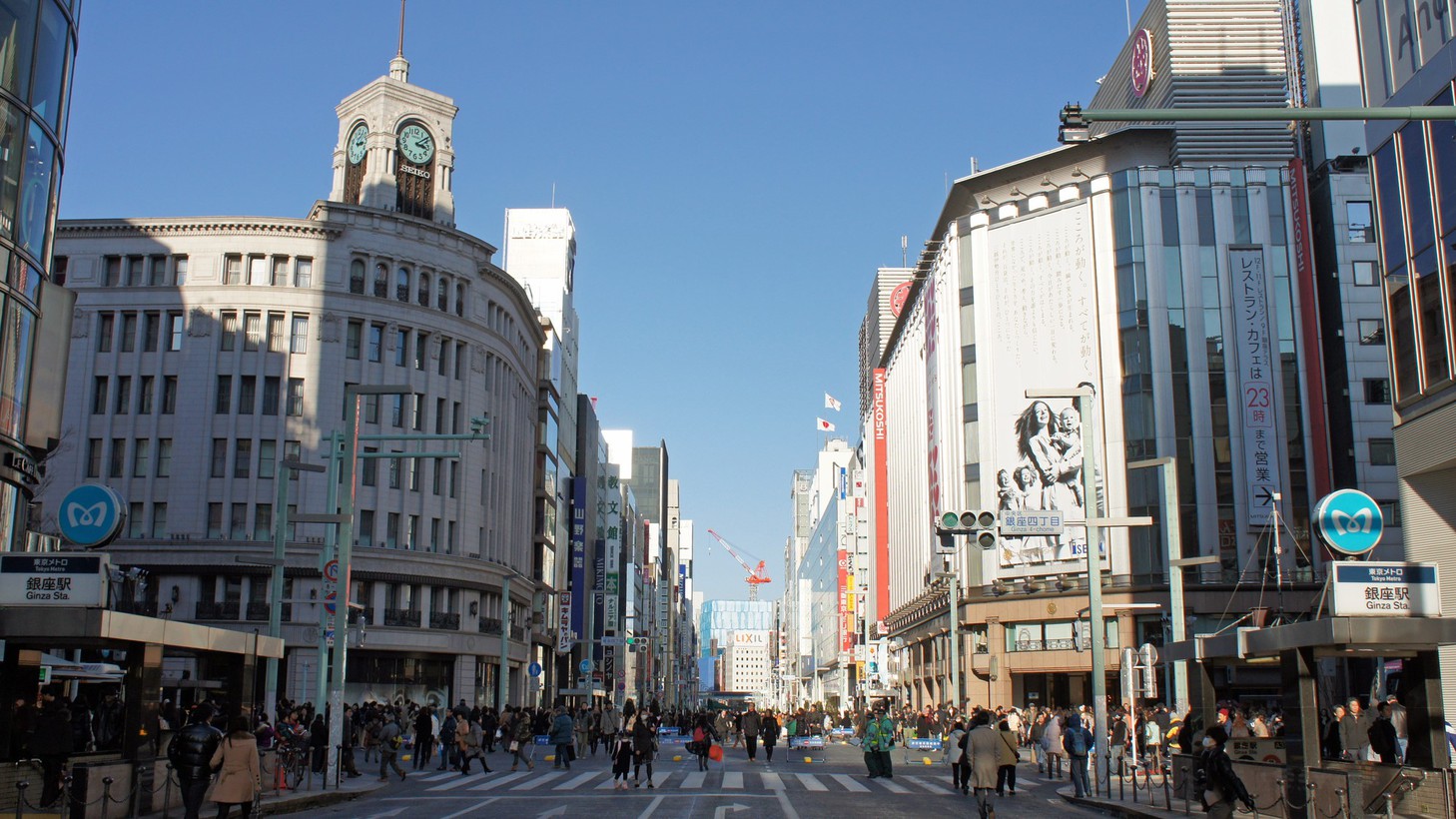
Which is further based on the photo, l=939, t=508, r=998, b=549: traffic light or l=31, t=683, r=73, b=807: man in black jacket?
l=939, t=508, r=998, b=549: traffic light

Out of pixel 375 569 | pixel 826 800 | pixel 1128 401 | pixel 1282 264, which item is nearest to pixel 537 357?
pixel 375 569

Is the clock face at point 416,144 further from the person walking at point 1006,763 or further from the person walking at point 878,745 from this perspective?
the person walking at point 1006,763

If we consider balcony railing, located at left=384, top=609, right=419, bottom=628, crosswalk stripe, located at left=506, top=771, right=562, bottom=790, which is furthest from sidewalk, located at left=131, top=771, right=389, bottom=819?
balcony railing, located at left=384, top=609, right=419, bottom=628

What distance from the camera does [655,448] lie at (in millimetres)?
197375

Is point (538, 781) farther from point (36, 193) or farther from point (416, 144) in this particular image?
point (416, 144)

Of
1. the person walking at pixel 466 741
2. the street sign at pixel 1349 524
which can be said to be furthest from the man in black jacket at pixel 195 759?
the person walking at pixel 466 741

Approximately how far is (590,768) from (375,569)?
1018 inches

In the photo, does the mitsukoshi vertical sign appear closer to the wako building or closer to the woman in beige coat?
the wako building

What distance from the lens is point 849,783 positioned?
29.5 metres

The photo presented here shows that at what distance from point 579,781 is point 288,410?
35.0m

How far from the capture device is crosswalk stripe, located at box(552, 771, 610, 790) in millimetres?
27828

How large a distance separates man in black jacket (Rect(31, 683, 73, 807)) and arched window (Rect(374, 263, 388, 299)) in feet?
150

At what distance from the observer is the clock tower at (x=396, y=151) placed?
6800cm

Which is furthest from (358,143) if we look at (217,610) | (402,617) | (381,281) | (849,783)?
(849,783)
